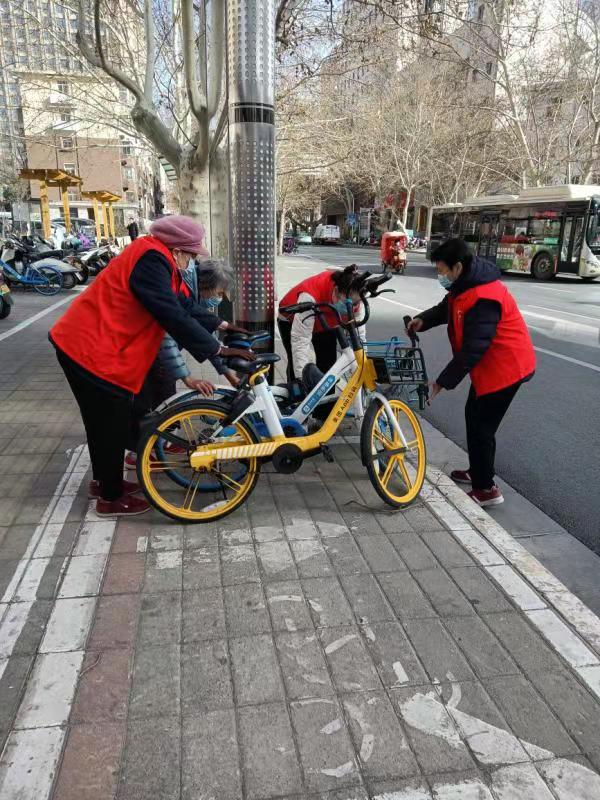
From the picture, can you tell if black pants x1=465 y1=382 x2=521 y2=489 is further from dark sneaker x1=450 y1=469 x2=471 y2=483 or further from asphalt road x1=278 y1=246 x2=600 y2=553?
asphalt road x1=278 y1=246 x2=600 y2=553

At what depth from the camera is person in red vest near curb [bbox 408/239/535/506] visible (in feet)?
11.7

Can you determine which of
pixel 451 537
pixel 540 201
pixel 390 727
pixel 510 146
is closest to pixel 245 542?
pixel 451 537

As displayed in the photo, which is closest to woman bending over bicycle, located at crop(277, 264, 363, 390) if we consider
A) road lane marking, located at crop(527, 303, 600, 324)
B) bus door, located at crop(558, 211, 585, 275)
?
road lane marking, located at crop(527, 303, 600, 324)

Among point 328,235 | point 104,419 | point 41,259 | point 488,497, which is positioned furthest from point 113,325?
point 328,235

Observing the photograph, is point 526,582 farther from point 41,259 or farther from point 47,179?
point 47,179

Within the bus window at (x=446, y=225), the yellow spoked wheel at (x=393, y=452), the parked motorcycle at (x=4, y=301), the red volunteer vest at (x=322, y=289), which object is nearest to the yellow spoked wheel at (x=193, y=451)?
the yellow spoked wheel at (x=393, y=452)

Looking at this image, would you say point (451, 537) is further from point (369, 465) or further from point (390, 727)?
point (390, 727)

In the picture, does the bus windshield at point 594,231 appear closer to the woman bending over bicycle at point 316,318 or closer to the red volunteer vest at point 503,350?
the woman bending over bicycle at point 316,318

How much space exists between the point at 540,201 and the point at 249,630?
2110cm

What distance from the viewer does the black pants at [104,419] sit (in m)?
3.27

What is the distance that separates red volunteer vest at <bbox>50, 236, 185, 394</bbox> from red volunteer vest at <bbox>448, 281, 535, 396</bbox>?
170cm

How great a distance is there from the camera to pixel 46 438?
16.0ft

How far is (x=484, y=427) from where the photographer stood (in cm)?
393

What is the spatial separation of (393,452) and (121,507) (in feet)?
5.42
